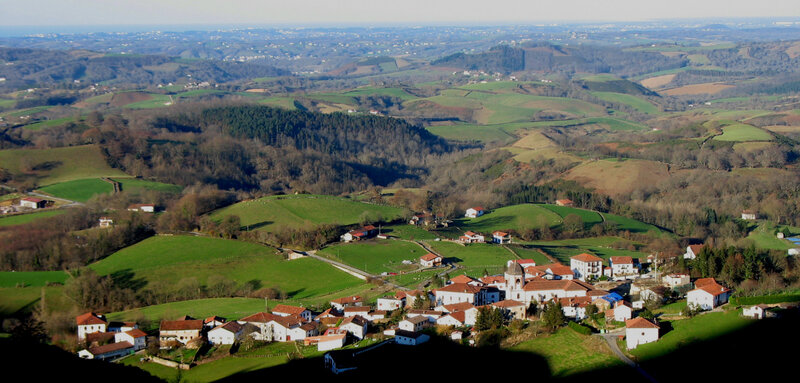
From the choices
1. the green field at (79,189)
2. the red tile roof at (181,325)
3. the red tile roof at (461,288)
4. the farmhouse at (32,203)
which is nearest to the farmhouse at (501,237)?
the red tile roof at (461,288)

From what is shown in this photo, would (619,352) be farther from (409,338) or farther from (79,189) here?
(79,189)

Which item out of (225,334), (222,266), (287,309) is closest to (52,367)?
(225,334)

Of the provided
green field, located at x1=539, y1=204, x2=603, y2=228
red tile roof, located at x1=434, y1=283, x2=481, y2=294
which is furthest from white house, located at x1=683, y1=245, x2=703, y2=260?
red tile roof, located at x1=434, y1=283, x2=481, y2=294

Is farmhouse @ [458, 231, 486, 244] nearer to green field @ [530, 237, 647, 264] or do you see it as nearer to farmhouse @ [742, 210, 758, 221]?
green field @ [530, 237, 647, 264]

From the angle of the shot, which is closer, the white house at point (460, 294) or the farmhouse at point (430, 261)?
the white house at point (460, 294)

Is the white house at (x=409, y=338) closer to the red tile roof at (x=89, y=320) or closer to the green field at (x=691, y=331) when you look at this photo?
the green field at (x=691, y=331)

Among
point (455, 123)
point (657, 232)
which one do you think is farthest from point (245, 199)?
point (455, 123)
